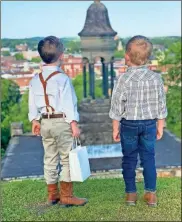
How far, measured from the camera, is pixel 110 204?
4.43 metres

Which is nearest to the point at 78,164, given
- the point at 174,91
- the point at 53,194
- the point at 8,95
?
the point at 53,194

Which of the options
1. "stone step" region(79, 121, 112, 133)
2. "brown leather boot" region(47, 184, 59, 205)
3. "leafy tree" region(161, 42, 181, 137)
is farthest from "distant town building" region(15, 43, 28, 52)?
"brown leather boot" region(47, 184, 59, 205)

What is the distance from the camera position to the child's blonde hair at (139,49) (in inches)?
148

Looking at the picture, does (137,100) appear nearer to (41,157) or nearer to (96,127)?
(41,157)

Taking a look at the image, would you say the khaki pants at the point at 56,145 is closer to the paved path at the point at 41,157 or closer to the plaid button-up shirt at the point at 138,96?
the plaid button-up shirt at the point at 138,96

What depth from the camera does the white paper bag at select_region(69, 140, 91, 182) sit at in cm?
391

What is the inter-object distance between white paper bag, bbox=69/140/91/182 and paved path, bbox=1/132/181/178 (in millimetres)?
6441

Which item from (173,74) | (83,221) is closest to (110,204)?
(83,221)

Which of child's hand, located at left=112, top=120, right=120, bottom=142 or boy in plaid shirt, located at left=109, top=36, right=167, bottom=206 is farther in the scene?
child's hand, located at left=112, top=120, right=120, bottom=142

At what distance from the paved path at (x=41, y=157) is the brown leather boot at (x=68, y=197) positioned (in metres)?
6.00

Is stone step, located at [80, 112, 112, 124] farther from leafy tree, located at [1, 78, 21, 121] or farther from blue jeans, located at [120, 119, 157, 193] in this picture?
leafy tree, located at [1, 78, 21, 121]

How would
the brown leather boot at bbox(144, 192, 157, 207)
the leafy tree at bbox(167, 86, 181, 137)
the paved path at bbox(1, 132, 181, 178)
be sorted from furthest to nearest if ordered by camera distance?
the leafy tree at bbox(167, 86, 181, 137) → the paved path at bbox(1, 132, 181, 178) → the brown leather boot at bbox(144, 192, 157, 207)

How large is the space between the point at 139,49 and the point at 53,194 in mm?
1510

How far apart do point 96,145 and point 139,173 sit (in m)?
4.54
